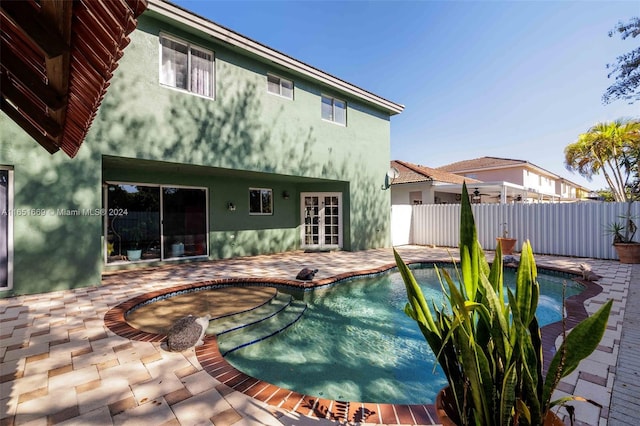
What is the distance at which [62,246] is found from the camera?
255 inches

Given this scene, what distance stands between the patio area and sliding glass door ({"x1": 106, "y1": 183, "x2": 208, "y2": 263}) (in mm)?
3575

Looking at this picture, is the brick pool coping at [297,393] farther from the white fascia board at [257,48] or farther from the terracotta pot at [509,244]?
the white fascia board at [257,48]

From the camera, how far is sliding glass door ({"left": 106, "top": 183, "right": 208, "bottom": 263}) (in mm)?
8883

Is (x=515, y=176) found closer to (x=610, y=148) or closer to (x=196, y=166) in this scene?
(x=610, y=148)

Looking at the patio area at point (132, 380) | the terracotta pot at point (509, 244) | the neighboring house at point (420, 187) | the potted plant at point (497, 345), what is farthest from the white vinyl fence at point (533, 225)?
the potted plant at point (497, 345)

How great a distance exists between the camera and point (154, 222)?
375 inches

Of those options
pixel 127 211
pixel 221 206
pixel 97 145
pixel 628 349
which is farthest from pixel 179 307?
pixel 628 349

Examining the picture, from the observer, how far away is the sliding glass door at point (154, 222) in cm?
888

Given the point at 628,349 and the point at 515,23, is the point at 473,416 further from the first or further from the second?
the point at 515,23

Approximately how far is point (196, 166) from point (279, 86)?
14.2ft

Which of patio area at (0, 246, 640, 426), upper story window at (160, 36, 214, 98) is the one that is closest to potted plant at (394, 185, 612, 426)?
patio area at (0, 246, 640, 426)

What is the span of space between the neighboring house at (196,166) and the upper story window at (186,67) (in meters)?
0.03

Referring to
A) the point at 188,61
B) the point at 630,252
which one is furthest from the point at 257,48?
the point at 630,252

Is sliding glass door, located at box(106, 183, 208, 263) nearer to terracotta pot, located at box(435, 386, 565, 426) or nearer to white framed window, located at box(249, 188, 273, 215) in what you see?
white framed window, located at box(249, 188, 273, 215)
